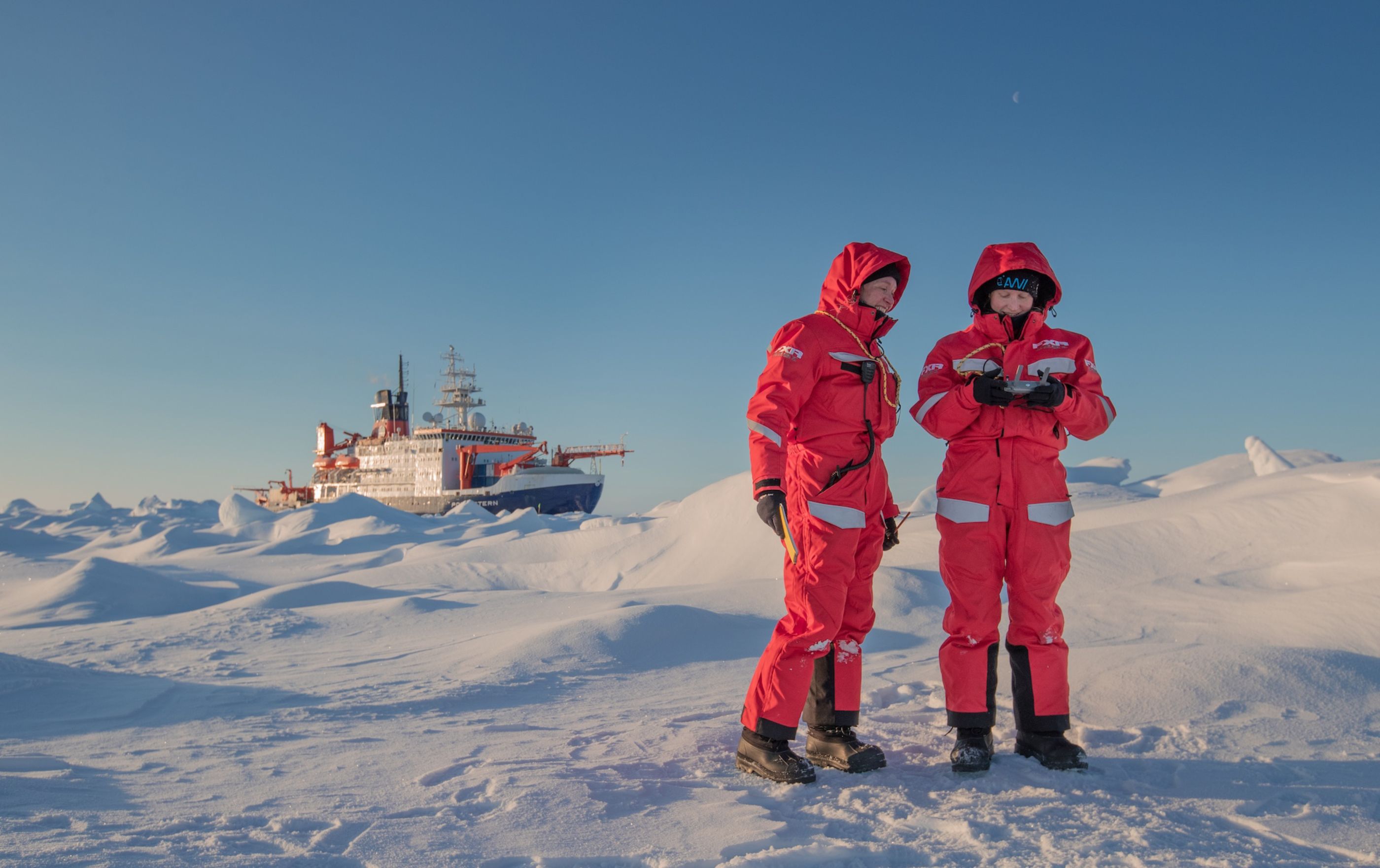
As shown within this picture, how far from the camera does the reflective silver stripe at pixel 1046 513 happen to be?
2418mm

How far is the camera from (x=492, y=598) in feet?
22.2

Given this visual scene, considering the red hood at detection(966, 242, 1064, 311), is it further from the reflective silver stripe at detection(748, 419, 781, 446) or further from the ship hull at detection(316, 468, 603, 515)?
the ship hull at detection(316, 468, 603, 515)

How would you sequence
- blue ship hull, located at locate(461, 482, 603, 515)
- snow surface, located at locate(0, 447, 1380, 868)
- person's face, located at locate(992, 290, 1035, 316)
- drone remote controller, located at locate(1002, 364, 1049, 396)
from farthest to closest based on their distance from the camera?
blue ship hull, located at locate(461, 482, 603, 515), person's face, located at locate(992, 290, 1035, 316), drone remote controller, located at locate(1002, 364, 1049, 396), snow surface, located at locate(0, 447, 1380, 868)

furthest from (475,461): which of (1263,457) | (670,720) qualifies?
(670,720)

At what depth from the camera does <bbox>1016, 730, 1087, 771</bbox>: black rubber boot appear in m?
2.29

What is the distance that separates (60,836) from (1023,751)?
2584 mm

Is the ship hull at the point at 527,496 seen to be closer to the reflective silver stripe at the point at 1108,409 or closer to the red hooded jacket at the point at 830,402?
the red hooded jacket at the point at 830,402

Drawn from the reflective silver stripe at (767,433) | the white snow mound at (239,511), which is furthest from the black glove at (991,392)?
the white snow mound at (239,511)

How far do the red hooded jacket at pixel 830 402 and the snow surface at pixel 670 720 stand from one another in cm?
89

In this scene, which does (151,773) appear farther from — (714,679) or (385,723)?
(714,679)

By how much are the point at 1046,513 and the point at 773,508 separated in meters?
0.87

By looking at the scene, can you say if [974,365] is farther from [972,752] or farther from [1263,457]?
[1263,457]

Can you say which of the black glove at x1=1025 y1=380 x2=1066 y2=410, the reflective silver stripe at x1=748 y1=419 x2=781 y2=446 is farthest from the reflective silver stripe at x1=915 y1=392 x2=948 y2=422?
the reflective silver stripe at x1=748 y1=419 x2=781 y2=446

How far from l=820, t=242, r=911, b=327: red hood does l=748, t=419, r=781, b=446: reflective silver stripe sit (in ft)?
1.61
